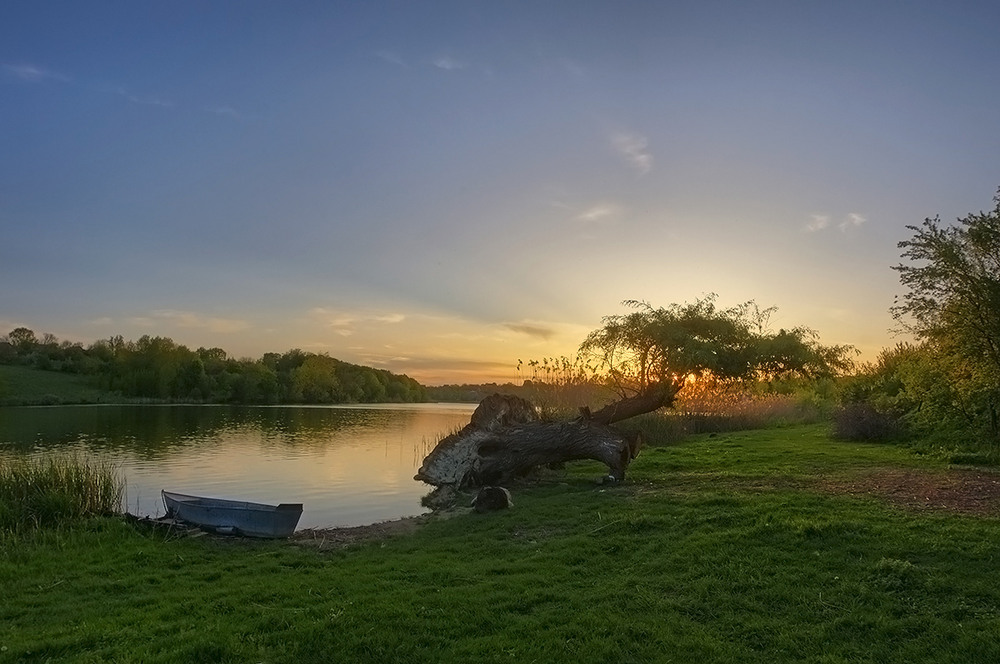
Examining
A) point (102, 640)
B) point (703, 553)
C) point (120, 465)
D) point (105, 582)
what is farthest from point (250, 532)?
point (120, 465)

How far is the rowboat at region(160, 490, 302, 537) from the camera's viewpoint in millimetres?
11844

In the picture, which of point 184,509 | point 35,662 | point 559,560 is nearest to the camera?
point 35,662

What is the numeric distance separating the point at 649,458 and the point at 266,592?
1425 centimetres

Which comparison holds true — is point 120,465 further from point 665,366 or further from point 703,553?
point 665,366

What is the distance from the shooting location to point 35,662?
A: 576 cm

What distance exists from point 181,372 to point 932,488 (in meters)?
94.8

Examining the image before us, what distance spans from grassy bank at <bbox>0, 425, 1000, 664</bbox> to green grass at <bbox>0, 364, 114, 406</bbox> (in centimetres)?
7417

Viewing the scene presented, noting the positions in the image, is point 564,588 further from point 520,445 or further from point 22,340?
point 22,340

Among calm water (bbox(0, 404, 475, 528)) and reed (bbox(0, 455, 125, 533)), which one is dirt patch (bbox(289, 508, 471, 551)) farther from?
reed (bbox(0, 455, 125, 533))

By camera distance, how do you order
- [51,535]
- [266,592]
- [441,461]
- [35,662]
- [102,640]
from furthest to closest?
[441,461] < [51,535] < [266,592] < [102,640] < [35,662]

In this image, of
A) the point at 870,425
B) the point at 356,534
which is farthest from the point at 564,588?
the point at 870,425

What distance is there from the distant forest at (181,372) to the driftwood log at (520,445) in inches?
3141

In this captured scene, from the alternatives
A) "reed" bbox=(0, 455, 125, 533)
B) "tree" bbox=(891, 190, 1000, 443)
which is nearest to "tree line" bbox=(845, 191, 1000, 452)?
"tree" bbox=(891, 190, 1000, 443)

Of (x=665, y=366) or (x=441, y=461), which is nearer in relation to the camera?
(x=441, y=461)
